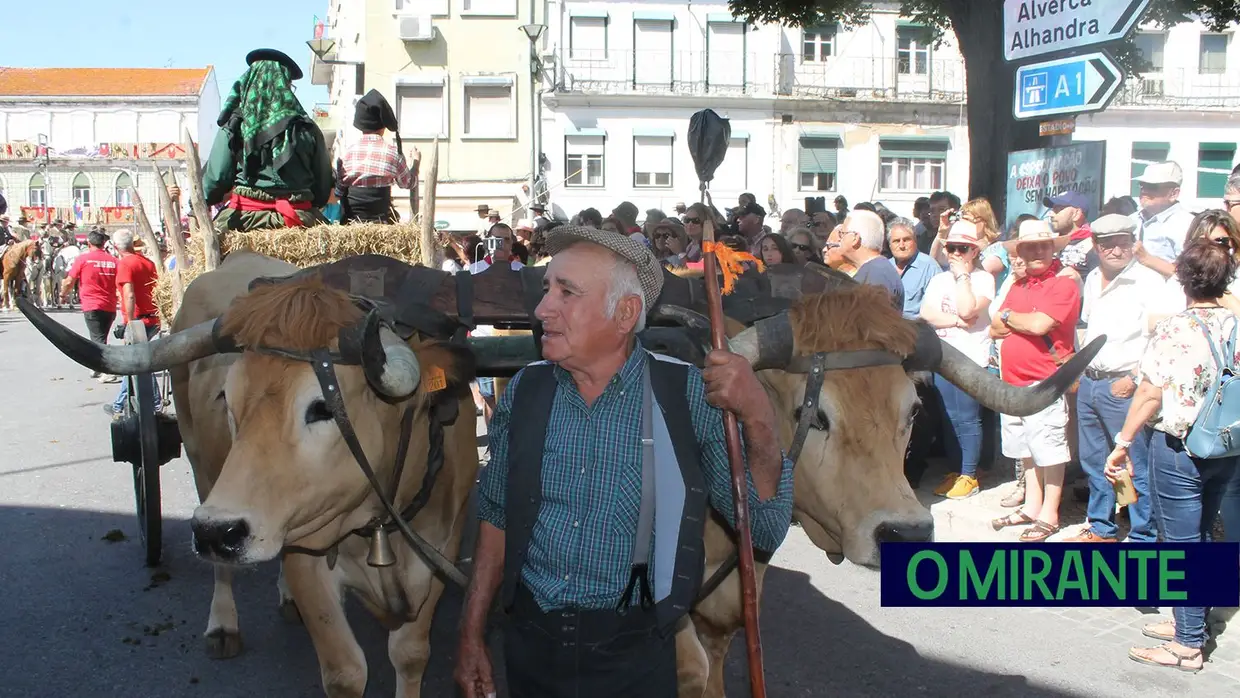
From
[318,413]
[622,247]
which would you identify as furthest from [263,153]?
[622,247]

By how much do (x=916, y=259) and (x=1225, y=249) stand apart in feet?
10.9

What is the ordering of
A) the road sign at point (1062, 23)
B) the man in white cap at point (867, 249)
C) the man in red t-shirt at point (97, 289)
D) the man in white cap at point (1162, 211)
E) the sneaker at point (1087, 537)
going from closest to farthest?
the sneaker at point (1087, 537), the man in white cap at point (867, 249), the man in white cap at point (1162, 211), the road sign at point (1062, 23), the man in red t-shirt at point (97, 289)

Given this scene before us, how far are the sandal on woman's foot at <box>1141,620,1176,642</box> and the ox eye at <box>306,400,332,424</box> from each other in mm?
4098

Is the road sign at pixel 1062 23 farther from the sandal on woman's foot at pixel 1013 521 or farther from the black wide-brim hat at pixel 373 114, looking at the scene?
the black wide-brim hat at pixel 373 114

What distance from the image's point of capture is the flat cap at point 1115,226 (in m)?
6.10

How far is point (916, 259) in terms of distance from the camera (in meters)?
7.94

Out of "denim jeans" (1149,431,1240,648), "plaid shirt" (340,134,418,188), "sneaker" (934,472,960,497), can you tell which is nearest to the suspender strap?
"denim jeans" (1149,431,1240,648)

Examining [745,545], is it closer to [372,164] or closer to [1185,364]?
[1185,364]

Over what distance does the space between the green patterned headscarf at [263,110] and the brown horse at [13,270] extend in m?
23.7

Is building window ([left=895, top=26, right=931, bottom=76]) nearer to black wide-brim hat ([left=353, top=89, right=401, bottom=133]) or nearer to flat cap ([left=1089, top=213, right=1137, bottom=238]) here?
flat cap ([left=1089, top=213, right=1137, bottom=238])

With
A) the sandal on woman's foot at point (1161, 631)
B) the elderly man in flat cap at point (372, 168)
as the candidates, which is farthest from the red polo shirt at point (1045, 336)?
the elderly man in flat cap at point (372, 168)

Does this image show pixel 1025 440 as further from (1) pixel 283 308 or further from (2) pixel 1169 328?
(1) pixel 283 308

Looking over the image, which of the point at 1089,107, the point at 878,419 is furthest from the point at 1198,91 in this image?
the point at 878,419

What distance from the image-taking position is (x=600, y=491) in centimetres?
252
